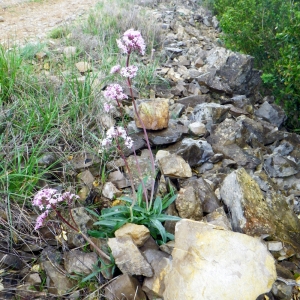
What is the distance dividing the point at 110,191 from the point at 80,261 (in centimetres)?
70

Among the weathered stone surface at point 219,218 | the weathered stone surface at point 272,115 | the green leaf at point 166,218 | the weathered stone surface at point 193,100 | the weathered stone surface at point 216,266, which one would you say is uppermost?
the weathered stone surface at point 216,266

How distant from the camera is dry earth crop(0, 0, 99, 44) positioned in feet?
22.6

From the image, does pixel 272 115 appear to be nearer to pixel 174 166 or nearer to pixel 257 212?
pixel 174 166

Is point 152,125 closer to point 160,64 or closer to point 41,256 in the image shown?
point 41,256

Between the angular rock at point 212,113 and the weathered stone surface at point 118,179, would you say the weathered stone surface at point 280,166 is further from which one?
the weathered stone surface at point 118,179

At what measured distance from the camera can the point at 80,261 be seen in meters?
2.26

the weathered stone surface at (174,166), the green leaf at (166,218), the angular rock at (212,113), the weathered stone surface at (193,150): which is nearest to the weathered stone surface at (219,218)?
the green leaf at (166,218)

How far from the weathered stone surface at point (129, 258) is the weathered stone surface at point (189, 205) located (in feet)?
1.65

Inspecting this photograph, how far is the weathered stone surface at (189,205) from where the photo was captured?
2553 mm

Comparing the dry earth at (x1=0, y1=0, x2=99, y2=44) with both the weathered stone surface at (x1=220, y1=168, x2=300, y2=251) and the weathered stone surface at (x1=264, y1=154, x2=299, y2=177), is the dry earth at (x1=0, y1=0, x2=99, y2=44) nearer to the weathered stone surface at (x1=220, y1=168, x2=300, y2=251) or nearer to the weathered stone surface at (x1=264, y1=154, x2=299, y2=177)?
the weathered stone surface at (x1=264, y1=154, x2=299, y2=177)

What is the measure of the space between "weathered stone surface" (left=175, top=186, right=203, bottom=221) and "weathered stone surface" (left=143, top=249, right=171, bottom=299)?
442 mm

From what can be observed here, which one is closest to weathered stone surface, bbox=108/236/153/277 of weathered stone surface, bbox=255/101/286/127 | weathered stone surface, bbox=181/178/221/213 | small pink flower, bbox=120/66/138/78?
weathered stone surface, bbox=181/178/221/213

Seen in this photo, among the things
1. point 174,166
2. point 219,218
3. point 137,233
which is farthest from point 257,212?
point 137,233

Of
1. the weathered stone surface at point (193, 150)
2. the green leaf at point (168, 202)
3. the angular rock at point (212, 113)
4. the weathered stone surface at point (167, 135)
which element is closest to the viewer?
the green leaf at point (168, 202)
